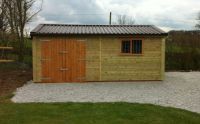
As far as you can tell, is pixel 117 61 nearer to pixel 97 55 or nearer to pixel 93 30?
pixel 97 55

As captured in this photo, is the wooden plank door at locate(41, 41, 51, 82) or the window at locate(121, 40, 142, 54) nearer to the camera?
the wooden plank door at locate(41, 41, 51, 82)

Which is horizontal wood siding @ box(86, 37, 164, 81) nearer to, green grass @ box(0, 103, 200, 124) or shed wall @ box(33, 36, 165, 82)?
shed wall @ box(33, 36, 165, 82)

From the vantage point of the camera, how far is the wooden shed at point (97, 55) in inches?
596

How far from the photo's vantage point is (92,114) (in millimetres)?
8625

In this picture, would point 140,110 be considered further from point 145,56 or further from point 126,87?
point 145,56

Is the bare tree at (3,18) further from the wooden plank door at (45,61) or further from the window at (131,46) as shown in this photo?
the window at (131,46)

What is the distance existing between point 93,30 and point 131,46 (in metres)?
1.98

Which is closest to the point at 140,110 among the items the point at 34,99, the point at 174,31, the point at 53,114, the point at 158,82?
the point at 53,114

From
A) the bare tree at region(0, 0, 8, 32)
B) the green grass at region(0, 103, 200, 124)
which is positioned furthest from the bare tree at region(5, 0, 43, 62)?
the green grass at region(0, 103, 200, 124)

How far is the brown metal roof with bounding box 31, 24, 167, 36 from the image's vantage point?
15.2 meters

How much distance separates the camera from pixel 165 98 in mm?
11320

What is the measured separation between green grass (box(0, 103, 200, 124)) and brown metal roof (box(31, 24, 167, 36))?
5.81 metres

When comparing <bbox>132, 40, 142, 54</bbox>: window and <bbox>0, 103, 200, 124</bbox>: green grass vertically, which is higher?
<bbox>132, 40, 142, 54</bbox>: window

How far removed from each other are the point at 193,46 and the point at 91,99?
12.2 metres
